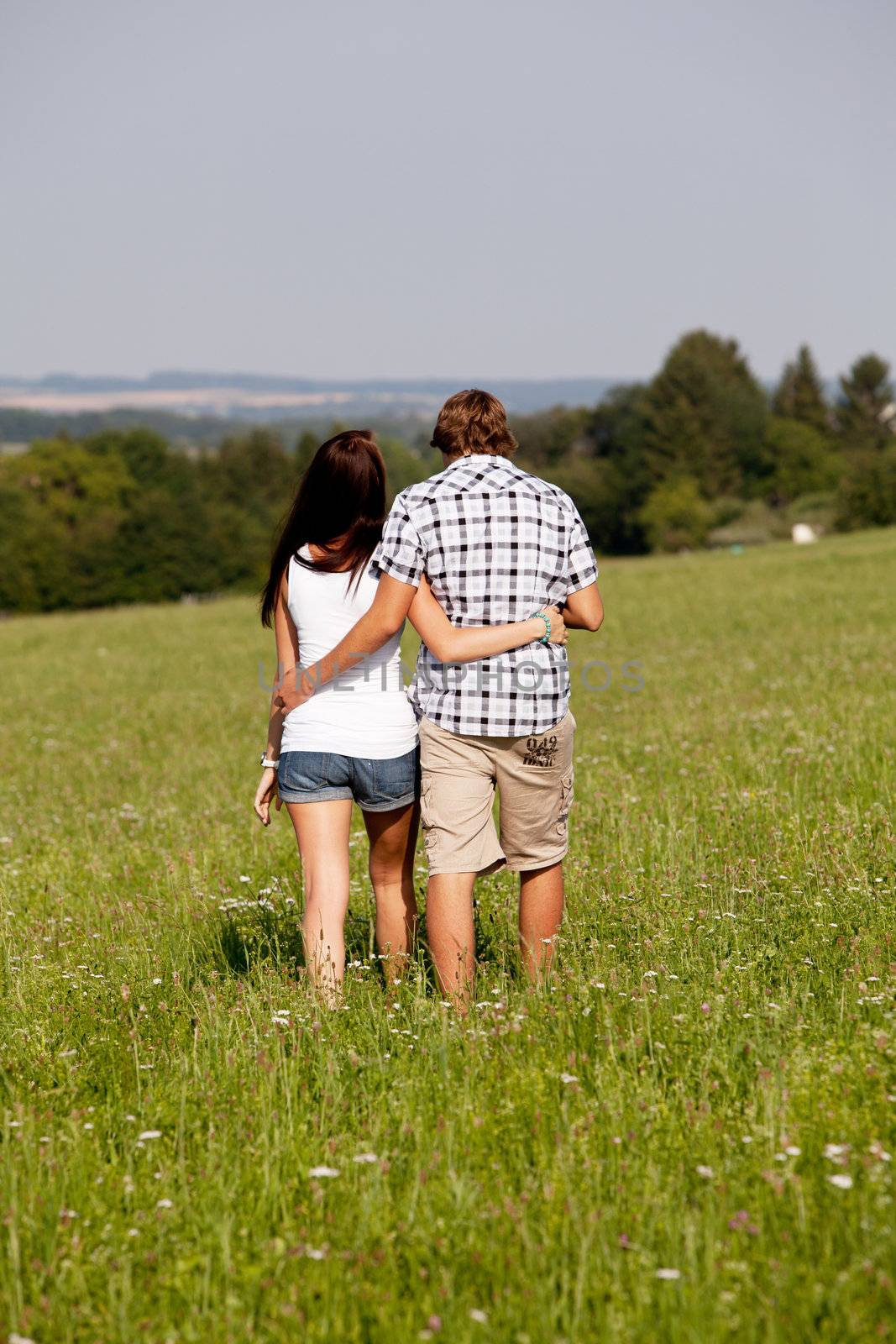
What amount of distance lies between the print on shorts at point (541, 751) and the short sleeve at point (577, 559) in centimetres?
60

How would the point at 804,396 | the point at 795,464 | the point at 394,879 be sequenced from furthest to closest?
1. the point at 804,396
2. the point at 795,464
3. the point at 394,879

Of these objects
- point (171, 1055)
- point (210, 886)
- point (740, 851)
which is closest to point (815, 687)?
point (740, 851)

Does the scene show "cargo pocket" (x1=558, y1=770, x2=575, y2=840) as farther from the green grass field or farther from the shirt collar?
the shirt collar

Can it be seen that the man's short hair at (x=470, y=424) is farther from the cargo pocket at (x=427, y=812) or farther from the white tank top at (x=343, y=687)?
the cargo pocket at (x=427, y=812)

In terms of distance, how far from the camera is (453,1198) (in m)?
3.36

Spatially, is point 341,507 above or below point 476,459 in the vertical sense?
below

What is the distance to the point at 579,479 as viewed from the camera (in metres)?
106

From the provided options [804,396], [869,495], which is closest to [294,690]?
[869,495]

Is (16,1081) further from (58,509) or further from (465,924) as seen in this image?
(58,509)

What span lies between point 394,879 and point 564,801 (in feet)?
2.74

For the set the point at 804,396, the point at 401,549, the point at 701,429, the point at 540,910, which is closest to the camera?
the point at 401,549

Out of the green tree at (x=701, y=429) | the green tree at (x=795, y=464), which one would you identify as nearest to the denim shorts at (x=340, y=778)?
the green tree at (x=701, y=429)

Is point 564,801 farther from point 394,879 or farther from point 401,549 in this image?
point 401,549

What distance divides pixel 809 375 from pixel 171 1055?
13070cm
